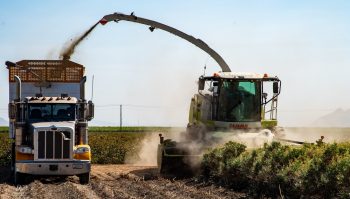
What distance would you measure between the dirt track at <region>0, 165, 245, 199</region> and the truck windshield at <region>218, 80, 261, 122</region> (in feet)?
11.9

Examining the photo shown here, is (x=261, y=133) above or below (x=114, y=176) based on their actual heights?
above

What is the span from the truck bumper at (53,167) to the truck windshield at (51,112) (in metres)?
1.80

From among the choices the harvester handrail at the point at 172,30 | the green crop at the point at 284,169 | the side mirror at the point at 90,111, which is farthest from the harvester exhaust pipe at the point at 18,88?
the harvester handrail at the point at 172,30

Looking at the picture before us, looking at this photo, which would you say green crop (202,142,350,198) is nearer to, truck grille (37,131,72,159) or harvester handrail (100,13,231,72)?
truck grille (37,131,72,159)

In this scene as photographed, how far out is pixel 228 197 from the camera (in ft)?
54.6

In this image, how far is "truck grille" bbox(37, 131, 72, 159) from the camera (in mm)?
21797

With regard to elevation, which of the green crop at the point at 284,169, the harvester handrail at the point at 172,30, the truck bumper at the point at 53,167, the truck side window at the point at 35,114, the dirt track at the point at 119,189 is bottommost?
the dirt track at the point at 119,189

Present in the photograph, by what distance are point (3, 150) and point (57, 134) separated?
1302 cm

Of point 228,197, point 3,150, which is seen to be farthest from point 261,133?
point 3,150

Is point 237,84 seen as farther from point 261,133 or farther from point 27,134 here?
point 27,134

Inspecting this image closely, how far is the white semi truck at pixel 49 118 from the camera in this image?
21797mm

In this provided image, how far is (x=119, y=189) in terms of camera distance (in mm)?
19641

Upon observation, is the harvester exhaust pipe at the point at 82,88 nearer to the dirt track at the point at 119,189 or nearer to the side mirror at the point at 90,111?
the side mirror at the point at 90,111

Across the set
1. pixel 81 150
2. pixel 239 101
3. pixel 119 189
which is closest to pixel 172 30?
pixel 239 101
